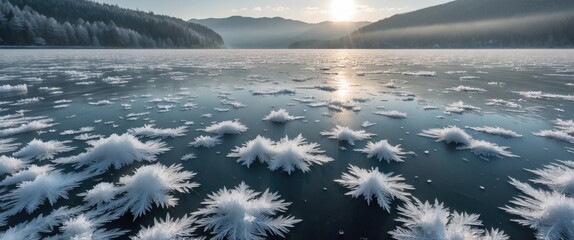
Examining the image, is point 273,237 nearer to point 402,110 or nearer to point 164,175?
point 164,175

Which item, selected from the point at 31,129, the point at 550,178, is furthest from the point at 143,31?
the point at 550,178

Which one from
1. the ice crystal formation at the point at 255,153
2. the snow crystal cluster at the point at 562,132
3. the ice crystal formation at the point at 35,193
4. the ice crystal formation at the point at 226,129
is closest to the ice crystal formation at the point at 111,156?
the ice crystal formation at the point at 35,193

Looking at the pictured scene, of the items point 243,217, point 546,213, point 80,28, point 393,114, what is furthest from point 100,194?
point 80,28

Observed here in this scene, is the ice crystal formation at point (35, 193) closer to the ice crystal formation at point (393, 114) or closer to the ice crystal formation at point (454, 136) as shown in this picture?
the ice crystal formation at point (454, 136)

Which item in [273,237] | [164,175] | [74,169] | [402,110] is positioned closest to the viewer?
[273,237]

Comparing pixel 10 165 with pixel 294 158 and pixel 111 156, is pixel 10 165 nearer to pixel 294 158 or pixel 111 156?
pixel 111 156

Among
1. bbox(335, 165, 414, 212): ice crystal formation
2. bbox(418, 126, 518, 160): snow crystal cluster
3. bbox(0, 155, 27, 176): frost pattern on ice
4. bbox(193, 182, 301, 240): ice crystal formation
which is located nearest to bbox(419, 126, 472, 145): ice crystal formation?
bbox(418, 126, 518, 160): snow crystal cluster
